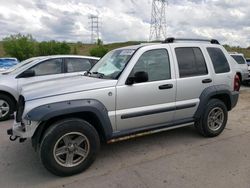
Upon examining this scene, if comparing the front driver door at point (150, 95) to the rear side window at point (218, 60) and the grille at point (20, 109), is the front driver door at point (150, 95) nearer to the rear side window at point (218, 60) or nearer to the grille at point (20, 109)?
the rear side window at point (218, 60)

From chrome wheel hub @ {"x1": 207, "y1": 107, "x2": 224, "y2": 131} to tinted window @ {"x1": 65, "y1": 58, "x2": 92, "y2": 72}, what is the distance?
12.4 feet

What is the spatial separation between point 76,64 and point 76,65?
0.03 m

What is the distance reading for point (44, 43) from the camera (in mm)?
33750

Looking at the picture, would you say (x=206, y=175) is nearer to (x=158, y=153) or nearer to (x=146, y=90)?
(x=158, y=153)

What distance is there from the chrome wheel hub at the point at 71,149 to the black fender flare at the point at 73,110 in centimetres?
33

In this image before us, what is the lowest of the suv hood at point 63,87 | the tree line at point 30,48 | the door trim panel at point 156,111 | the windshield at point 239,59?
the door trim panel at point 156,111

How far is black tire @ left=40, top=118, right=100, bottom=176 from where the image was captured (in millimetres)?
3510

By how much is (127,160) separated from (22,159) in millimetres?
1694

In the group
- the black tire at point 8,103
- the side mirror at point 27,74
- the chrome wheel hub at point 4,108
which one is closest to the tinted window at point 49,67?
the side mirror at point 27,74

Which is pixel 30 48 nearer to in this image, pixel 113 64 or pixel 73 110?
pixel 113 64

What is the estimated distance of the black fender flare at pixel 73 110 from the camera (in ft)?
Result: 11.4

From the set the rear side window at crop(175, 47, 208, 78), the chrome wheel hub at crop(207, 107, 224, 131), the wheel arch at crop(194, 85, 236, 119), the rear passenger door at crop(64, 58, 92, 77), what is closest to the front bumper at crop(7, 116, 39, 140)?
the rear side window at crop(175, 47, 208, 78)

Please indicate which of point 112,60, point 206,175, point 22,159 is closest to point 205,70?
point 112,60

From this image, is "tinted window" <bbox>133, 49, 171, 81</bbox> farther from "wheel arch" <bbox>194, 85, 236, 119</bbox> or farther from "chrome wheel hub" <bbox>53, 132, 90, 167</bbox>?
"chrome wheel hub" <bbox>53, 132, 90, 167</bbox>
